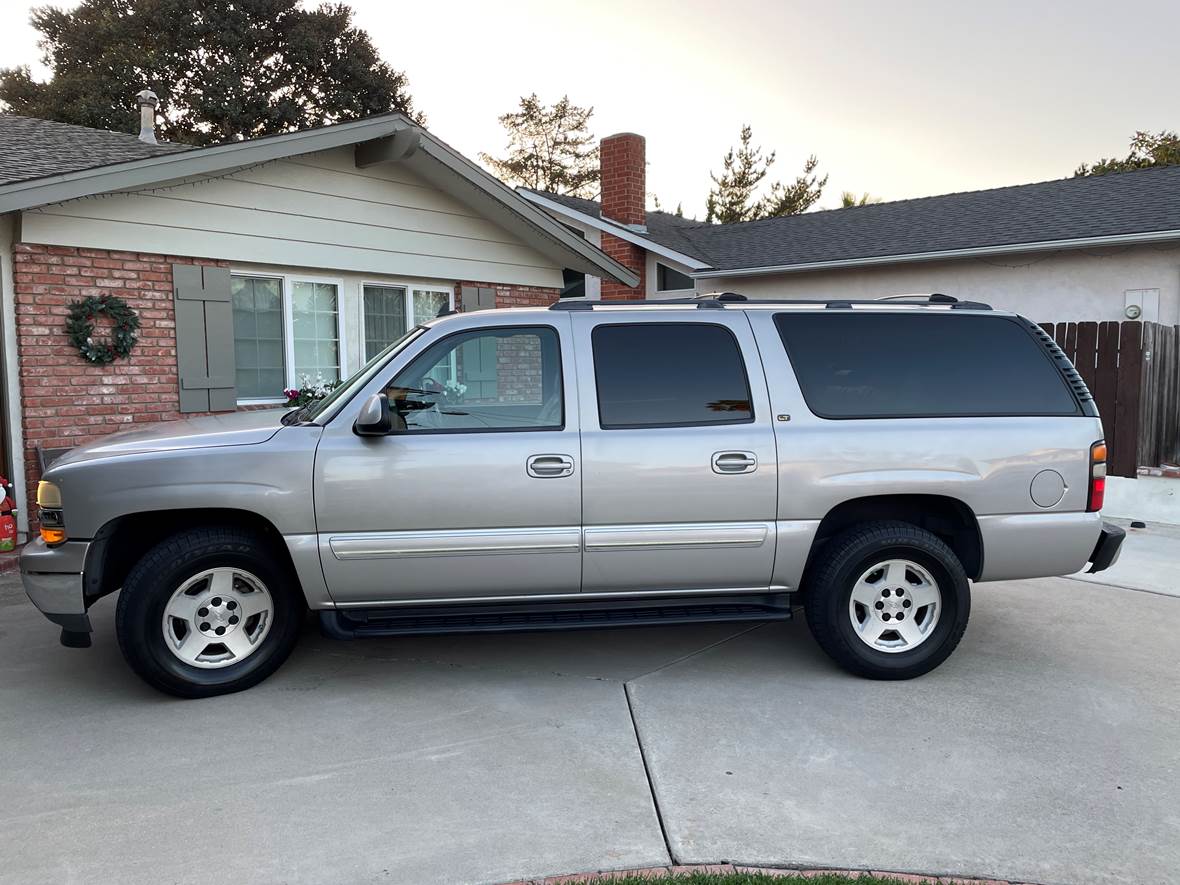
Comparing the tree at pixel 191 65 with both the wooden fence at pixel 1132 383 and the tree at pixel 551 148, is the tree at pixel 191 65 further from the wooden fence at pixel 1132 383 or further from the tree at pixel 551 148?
the wooden fence at pixel 1132 383

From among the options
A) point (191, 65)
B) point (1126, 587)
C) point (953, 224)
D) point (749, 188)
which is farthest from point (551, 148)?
point (1126, 587)

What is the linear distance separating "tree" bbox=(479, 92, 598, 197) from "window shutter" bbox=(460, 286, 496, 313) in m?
37.8

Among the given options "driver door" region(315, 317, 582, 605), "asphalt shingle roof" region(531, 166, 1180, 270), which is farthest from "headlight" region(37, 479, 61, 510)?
"asphalt shingle roof" region(531, 166, 1180, 270)

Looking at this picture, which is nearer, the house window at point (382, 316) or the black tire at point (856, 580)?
the black tire at point (856, 580)

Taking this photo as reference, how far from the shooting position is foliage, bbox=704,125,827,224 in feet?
126

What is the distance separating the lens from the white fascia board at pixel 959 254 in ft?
40.2

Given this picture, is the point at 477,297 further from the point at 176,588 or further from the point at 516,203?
the point at 176,588

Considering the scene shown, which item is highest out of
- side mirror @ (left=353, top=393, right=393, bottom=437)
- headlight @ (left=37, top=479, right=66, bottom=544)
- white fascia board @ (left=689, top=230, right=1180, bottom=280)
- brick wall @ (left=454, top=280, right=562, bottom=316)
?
white fascia board @ (left=689, top=230, right=1180, bottom=280)

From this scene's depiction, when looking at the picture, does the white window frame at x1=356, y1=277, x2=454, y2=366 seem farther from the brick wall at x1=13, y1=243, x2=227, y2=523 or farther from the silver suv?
the silver suv

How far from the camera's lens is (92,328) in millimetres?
7773

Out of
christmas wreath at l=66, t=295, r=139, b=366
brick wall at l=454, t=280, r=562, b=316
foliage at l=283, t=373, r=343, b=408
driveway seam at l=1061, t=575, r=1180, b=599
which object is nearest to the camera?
driveway seam at l=1061, t=575, r=1180, b=599

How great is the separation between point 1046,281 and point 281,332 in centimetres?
1141

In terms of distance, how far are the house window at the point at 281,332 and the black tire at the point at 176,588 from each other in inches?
194

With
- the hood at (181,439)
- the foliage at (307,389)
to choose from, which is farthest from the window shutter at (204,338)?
the hood at (181,439)
